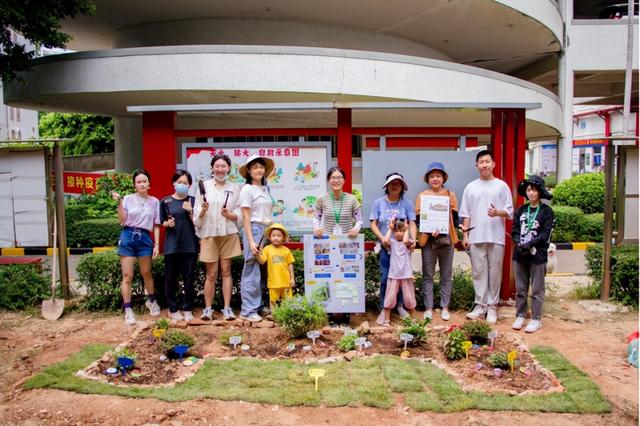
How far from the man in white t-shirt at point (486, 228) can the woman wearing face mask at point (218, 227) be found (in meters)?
2.58

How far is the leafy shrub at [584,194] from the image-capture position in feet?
47.1

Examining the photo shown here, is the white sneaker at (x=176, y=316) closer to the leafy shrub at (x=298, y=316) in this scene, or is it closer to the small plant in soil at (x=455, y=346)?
the leafy shrub at (x=298, y=316)

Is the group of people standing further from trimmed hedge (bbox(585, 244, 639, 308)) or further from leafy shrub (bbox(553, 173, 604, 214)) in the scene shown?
leafy shrub (bbox(553, 173, 604, 214))

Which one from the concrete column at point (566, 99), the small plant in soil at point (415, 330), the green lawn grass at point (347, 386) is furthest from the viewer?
the concrete column at point (566, 99)

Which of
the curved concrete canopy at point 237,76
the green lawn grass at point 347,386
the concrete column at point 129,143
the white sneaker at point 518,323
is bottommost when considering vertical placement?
the green lawn grass at point 347,386

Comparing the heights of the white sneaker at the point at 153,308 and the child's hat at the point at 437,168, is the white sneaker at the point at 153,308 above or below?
below

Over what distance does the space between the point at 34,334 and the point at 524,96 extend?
44.2ft

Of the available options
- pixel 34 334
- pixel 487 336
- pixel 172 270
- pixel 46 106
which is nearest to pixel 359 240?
pixel 487 336

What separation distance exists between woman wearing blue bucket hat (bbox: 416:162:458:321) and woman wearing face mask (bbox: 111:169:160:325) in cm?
300

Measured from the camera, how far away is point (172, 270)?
6203 mm

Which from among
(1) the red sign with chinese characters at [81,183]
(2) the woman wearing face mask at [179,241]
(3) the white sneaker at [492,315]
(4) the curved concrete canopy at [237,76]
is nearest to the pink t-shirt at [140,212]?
(2) the woman wearing face mask at [179,241]

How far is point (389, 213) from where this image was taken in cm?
604

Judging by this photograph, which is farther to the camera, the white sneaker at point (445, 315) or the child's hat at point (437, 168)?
the white sneaker at point (445, 315)

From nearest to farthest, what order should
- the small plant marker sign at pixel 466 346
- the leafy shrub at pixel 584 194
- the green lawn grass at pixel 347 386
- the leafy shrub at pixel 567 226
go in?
1. the green lawn grass at pixel 347 386
2. the small plant marker sign at pixel 466 346
3. the leafy shrub at pixel 567 226
4. the leafy shrub at pixel 584 194
